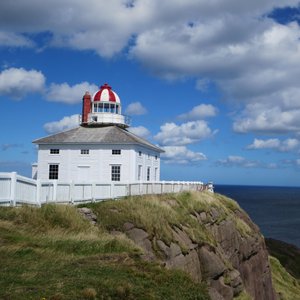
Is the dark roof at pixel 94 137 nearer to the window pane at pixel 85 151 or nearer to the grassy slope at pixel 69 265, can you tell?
the window pane at pixel 85 151

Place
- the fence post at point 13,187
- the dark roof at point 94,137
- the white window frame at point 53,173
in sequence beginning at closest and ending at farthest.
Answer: the fence post at point 13,187, the dark roof at point 94,137, the white window frame at point 53,173

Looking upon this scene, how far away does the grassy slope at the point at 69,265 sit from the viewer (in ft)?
28.2

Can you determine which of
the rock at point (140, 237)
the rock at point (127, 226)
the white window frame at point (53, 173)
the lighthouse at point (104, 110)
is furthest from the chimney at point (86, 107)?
the rock at point (140, 237)

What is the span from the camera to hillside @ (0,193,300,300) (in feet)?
29.9

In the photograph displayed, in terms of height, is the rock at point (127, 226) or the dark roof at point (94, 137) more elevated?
the dark roof at point (94, 137)

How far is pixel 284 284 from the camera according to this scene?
3903 cm

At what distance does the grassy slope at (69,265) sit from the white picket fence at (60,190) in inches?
37.7

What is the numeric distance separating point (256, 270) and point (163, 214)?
46.7 feet

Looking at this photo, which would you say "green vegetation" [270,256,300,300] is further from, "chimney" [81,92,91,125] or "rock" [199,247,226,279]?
"chimney" [81,92,91,125]

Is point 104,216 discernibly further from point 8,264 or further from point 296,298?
point 296,298

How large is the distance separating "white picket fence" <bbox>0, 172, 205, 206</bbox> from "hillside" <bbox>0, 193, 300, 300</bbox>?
0.96 m

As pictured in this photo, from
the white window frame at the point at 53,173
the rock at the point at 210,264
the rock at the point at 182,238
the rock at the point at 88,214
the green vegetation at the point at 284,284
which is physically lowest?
Answer: the green vegetation at the point at 284,284

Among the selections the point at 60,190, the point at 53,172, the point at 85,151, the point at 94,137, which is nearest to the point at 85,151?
the point at 85,151

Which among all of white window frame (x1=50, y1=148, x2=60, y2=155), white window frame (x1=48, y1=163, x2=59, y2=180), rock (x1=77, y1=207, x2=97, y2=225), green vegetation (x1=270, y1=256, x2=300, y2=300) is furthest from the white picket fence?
green vegetation (x1=270, y1=256, x2=300, y2=300)
